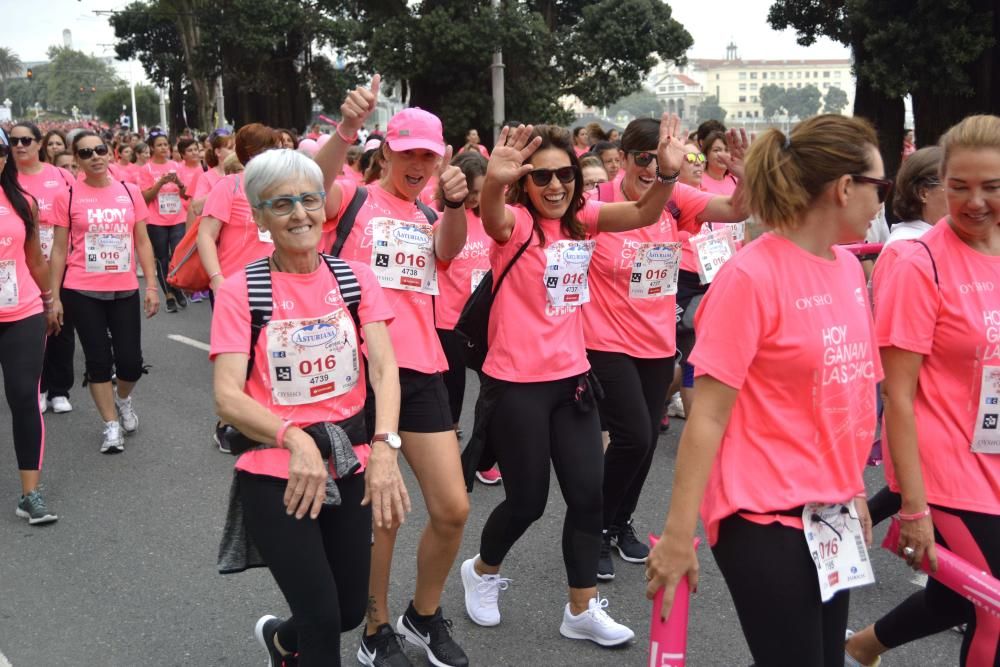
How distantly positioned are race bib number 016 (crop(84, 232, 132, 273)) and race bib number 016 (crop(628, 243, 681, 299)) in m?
3.61

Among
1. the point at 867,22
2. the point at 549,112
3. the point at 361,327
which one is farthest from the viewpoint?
the point at 549,112

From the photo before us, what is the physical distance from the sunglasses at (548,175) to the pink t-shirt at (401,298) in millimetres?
499

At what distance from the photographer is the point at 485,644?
3977 millimetres

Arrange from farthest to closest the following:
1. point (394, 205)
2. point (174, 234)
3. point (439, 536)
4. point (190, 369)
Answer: point (174, 234), point (190, 369), point (394, 205), point (439, 536)

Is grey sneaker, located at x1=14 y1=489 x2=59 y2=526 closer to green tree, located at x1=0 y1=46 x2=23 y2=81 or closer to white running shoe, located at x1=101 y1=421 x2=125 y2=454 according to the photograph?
white running shoe, located at x1=101 y1=421 x2=125 y2=454

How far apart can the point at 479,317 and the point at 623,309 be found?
0.87m

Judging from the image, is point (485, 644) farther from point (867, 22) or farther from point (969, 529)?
Result: point (867, 22)

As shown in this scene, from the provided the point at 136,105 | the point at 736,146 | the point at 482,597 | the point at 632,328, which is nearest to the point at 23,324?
the point at 482,597

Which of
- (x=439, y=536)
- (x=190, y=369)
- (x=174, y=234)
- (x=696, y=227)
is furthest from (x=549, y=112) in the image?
(x=439, y=536)

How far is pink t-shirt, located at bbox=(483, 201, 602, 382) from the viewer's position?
3.76 meters

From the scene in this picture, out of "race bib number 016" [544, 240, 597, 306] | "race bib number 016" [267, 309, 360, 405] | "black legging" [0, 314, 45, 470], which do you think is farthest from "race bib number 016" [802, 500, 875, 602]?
"black legging" [0, 314, 45, 470]

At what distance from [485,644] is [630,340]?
4.60 feet

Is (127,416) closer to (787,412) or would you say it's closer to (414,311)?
(414,311)

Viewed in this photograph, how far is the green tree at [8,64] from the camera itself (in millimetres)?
148325
